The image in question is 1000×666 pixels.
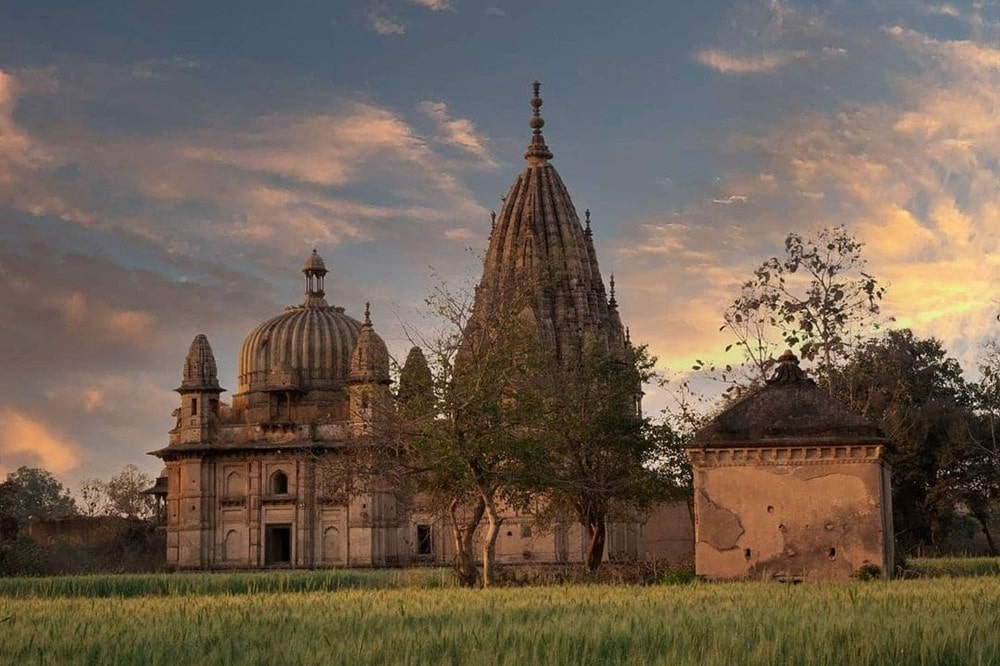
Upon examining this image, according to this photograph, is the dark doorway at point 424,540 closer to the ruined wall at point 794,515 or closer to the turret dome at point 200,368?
the turret dome at point 200,368

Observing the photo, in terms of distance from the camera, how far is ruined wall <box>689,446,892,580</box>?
34.7 metres

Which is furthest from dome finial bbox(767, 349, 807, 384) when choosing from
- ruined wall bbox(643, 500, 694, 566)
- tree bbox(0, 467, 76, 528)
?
tree bbox(0, 467, 76, 528)

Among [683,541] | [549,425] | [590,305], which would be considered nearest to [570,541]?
[683,541]

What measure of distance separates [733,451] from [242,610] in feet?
52.6

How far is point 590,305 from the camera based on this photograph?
74.7 m

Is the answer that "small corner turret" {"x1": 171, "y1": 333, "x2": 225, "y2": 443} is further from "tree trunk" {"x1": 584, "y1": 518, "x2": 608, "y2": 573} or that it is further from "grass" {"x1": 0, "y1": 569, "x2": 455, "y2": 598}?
"tree trunk" {"x1": 584, "y1": 518, "x2": 608, "y2": 573}

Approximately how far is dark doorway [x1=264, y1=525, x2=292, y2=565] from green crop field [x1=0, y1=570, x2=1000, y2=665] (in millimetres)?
42599

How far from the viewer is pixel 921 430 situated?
62438mm

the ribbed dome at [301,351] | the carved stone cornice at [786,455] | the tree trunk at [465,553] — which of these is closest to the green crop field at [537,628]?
the carved stone cornice at [786,455]

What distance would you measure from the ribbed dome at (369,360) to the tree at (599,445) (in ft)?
69.4

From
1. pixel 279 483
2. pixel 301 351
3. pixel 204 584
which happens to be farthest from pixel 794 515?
pixel 301 351

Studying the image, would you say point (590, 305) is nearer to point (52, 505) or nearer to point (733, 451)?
point (733, 451)

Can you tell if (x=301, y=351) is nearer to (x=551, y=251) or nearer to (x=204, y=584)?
(x=551, y=251)

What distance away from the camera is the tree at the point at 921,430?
2415 inches
